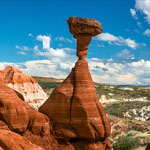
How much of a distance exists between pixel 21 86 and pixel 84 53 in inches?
1240

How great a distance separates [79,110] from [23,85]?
33.1 metres

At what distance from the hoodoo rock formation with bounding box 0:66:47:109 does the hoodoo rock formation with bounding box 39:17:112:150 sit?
99.4ft

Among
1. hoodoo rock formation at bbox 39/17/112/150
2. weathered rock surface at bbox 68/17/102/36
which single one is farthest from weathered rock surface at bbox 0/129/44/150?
weathered rock surface at bbox 68/17/102/36

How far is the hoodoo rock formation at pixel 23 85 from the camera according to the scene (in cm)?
4634

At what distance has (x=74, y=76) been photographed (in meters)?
17.0

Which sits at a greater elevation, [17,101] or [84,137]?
[17,101]

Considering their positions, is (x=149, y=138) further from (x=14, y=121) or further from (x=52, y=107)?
(x=14, y=121)

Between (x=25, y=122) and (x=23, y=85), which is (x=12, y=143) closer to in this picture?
(x=25, y=122)

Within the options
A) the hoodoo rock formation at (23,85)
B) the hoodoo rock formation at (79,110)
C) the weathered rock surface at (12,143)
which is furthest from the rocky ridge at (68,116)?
the hoodoo rock formation at (23,85)

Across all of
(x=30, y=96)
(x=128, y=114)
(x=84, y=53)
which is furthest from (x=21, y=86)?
(x=84, y=53)

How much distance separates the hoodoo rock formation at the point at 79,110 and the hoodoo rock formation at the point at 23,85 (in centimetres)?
3028

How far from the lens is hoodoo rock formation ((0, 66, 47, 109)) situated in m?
46.3

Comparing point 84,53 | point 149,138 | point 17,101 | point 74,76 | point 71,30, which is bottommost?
point 149,138

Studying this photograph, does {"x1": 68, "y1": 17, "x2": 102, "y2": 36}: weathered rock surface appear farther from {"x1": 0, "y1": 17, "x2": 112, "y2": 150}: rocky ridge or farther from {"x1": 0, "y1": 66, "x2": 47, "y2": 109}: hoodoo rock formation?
{"x1": 0, "y1": 66, "x2": 47, "y2": 109}: hoodoo rock formation
